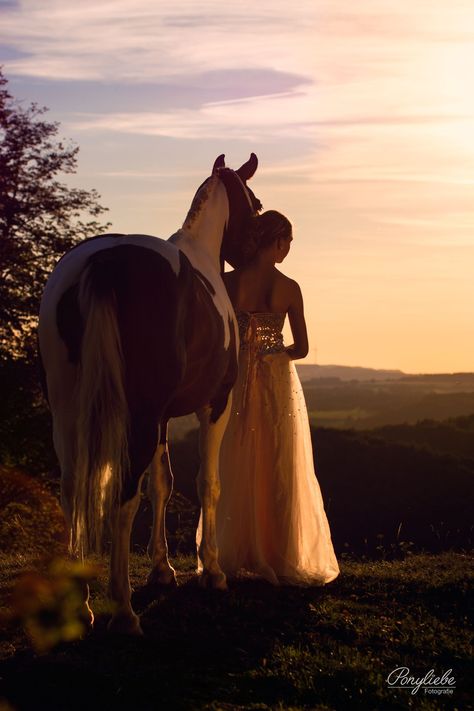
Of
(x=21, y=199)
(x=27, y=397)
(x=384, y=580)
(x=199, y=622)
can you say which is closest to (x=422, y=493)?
(x=27, y=397)

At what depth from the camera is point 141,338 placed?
6922mm

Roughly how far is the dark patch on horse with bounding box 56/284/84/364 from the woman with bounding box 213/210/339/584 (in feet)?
8.91

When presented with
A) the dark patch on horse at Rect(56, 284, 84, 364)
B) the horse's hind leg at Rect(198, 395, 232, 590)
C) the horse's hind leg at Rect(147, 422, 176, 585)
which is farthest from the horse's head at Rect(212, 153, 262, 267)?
the dark patch on horse at Rect(56, 284, 84, 364)

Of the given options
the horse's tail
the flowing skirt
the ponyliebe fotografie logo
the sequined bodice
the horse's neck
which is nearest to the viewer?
the ponyliebe fotografie logo

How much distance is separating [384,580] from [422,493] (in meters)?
20.8

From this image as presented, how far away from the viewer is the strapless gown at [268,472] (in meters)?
9.34

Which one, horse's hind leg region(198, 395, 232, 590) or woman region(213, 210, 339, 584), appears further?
woman region(213, 210, 339, 584)

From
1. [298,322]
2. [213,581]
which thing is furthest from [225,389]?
[213,581]

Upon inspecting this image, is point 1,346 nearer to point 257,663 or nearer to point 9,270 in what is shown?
point 9,270

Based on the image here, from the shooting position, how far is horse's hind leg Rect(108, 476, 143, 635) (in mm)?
6875

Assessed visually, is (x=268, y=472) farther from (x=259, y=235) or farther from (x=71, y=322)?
(x=71, y=322)

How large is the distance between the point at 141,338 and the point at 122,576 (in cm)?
172

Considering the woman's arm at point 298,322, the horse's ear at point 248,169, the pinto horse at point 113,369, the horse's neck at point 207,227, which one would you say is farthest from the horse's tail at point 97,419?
the horse's ear at point 248,169

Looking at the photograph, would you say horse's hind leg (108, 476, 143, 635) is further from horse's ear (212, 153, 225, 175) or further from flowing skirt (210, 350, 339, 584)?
horse's ear (212, 153, 225, 175)
